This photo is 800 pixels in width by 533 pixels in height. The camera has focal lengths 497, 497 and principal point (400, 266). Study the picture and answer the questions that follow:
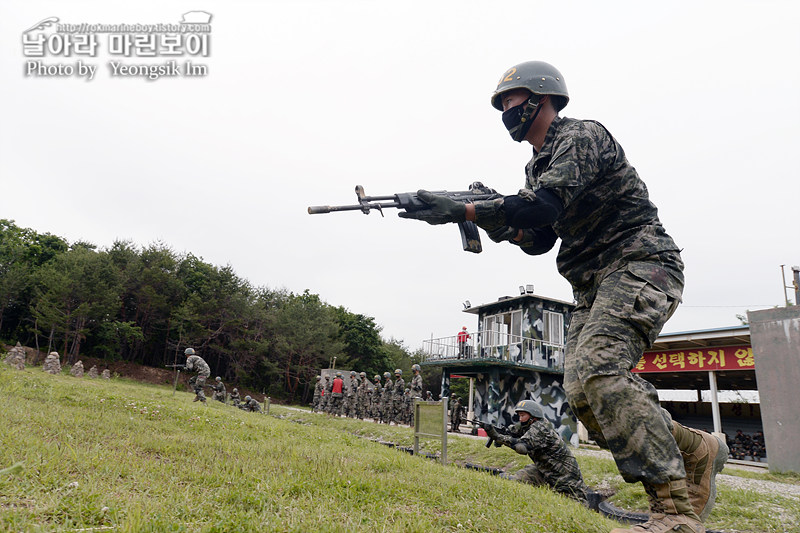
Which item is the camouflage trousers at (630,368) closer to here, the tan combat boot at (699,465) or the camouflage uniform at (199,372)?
the tan combat boot at (699,465)

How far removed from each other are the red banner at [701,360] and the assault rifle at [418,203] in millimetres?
10471

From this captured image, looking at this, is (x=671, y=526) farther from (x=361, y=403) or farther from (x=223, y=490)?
(x=361, y=403)

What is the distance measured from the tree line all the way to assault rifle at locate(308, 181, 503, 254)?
107 ft

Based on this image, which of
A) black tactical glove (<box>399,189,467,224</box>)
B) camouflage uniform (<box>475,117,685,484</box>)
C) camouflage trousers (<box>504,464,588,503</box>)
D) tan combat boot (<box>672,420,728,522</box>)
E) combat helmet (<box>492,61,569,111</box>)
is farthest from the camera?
camouflage trousers (<box>504,464,588,503</box>)

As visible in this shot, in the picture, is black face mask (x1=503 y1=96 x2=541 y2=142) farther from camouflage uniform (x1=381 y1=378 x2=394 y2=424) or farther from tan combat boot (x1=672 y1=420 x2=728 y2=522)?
camouflage uniform (x1=381 y1=378 x2=394 y2=424)

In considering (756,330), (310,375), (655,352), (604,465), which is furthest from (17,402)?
(310,375)

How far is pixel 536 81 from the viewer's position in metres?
3.11

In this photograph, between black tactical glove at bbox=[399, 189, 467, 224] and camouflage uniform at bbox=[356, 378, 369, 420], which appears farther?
camouflage uniform at bbox=[356, 378, 369, 420]

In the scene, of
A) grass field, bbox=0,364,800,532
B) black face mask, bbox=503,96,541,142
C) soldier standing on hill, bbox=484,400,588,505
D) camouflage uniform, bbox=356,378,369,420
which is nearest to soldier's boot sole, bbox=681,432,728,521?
grass field, bbox=0,364,800,532

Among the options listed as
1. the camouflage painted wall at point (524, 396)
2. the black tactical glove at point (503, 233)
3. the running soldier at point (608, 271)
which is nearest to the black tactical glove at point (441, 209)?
the running soldier at point (608, 271)

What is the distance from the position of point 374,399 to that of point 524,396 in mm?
5852

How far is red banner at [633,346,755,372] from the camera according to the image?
1292 centimetres

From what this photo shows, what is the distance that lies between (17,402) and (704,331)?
14.5 meters

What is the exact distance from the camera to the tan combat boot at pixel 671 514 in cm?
232
